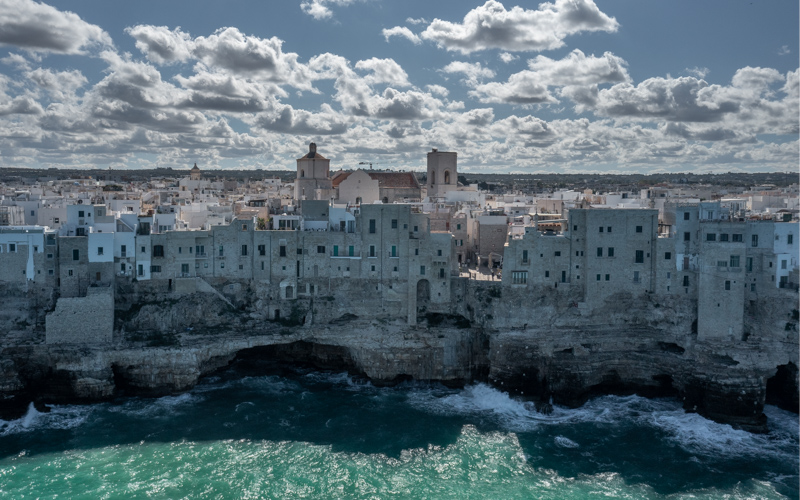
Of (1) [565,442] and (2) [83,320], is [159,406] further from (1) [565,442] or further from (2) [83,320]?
(1) [565,442]

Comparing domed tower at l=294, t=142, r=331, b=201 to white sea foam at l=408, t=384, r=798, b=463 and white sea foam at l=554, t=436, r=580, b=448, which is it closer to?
white sea foam at l=408, t=384, r=798, b=463

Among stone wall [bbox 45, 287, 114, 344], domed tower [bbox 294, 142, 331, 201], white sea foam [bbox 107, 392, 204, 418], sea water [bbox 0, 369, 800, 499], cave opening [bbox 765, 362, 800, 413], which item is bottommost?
sea water [bbox 0, 369, 800, 499]

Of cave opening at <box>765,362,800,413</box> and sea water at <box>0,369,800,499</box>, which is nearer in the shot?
sea water at <box>0,369,800,499</box>

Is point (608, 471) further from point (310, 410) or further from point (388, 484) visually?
point (310, 410)

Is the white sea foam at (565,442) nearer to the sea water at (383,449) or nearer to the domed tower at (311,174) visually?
the sea water at (383,449)

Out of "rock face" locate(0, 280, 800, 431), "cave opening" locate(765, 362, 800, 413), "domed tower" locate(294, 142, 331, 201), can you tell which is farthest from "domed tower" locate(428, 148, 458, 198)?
"cave opening" locate(765, 362, 800, 413)

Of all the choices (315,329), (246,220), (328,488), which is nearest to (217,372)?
(315,329)

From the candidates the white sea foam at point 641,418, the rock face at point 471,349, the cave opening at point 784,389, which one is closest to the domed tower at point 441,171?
the rock face at point 471,349
